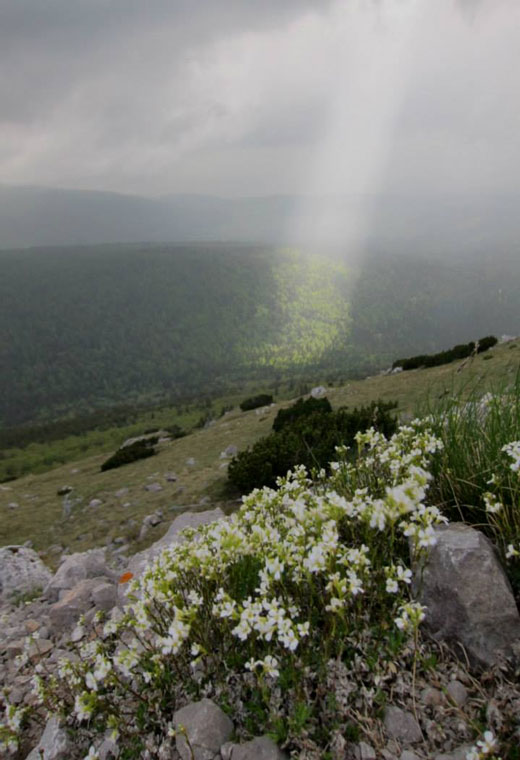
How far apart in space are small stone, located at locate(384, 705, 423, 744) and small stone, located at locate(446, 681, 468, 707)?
0.33 meters

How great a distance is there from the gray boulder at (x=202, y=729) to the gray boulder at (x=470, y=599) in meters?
1.70

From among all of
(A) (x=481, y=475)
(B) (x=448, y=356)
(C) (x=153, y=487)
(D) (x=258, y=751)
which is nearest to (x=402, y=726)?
(D) (x=258, y=751)

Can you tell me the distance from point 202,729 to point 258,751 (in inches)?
16.8

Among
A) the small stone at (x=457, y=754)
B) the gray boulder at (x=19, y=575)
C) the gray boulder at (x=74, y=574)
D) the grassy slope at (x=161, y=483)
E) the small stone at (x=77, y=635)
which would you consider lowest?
the grassy slope at (x=161, y=483)

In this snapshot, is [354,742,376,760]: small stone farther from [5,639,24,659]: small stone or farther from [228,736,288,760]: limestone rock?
[5,639,24,659]: small stone

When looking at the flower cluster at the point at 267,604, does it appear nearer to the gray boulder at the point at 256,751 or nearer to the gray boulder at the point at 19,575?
the gray boulder at the point at 256,751

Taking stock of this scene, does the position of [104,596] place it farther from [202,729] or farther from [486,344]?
[486,344]

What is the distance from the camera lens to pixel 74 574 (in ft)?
26.1

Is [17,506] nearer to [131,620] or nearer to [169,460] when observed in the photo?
[169,460]

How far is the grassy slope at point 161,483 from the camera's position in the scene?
12.6 m

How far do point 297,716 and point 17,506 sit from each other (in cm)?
2096

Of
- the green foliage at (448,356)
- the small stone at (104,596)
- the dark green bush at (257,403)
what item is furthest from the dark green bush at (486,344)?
the small stone at (104,596)

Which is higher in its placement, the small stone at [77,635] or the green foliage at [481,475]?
the green foliage at [481,475]

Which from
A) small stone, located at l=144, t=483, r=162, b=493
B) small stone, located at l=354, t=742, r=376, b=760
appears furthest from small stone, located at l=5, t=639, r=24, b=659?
small stone, located at l=144, t=483, r=162, b=493
